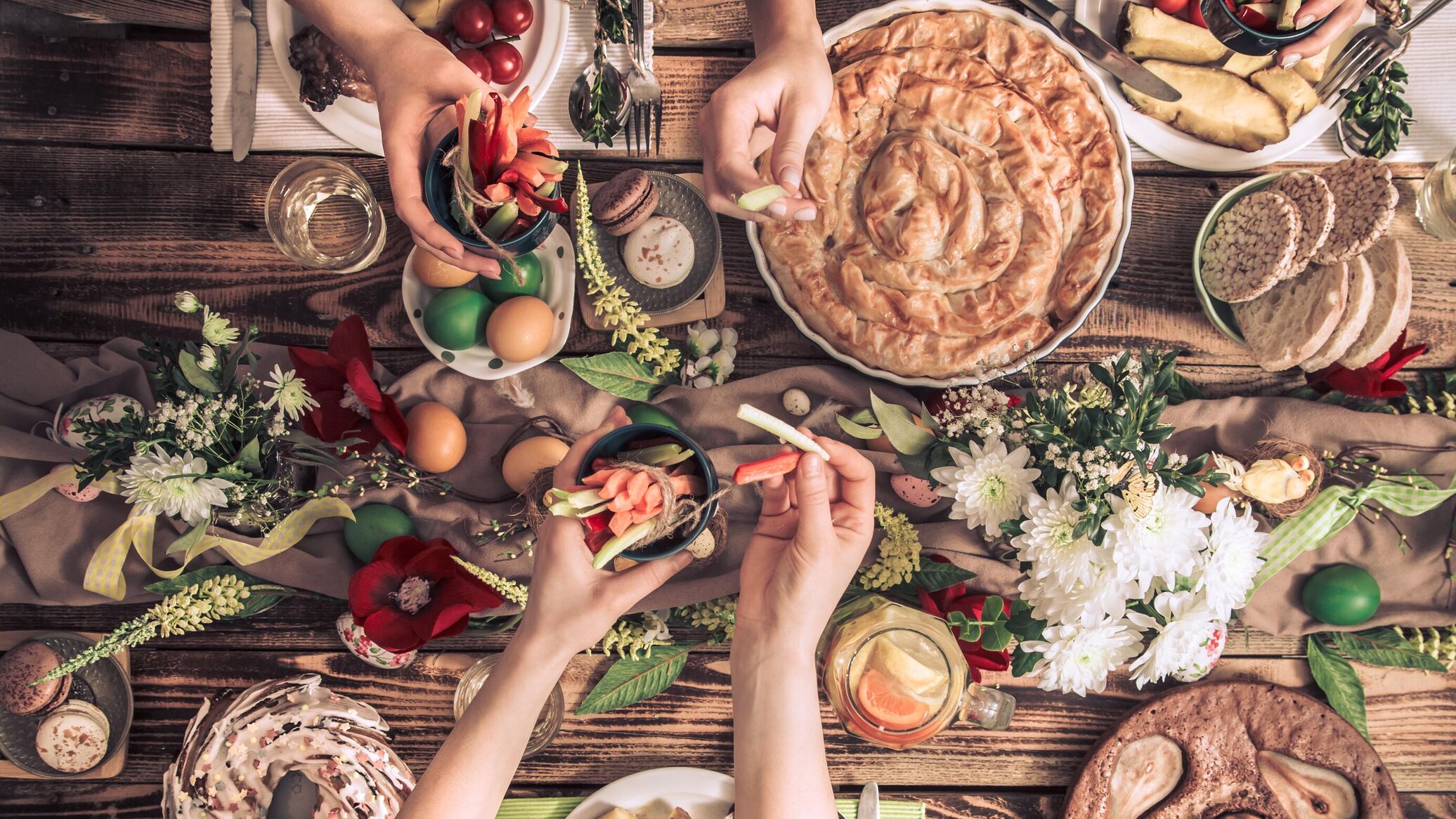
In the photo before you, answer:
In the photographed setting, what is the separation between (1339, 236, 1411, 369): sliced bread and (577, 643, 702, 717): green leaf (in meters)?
1.39

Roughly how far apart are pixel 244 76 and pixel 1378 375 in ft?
7.38

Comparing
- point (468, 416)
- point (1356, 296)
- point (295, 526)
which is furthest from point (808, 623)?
point (1356, 296)

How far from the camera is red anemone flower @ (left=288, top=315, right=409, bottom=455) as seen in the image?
1388 millimetres

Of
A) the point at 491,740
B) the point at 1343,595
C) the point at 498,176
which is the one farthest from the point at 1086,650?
the point at 498,176

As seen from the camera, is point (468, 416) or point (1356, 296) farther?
point (468, 416)

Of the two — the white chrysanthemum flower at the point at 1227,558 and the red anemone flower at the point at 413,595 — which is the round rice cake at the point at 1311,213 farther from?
the red anemone flower at the point at 413,595

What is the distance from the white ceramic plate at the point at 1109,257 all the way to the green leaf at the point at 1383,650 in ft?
2.74

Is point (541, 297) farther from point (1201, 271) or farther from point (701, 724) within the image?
point (1201, 271)

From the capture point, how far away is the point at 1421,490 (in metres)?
1.49

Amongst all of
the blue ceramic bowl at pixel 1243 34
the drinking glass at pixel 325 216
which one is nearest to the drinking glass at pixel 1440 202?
the blue ceramic bowl at pixel 1243 34

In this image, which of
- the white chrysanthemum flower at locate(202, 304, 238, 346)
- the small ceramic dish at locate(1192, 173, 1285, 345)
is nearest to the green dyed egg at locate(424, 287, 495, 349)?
the white chrysanthemum flower at locate(202, 304, 238, 346)

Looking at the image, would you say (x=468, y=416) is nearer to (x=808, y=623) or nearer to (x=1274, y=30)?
(x=808, y=623)

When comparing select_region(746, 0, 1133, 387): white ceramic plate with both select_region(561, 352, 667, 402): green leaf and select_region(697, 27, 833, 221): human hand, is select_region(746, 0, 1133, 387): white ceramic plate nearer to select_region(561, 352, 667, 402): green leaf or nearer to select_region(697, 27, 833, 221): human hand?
select_region(697, 27, 833, 221): human hand

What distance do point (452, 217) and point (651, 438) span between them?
0.45 meters
